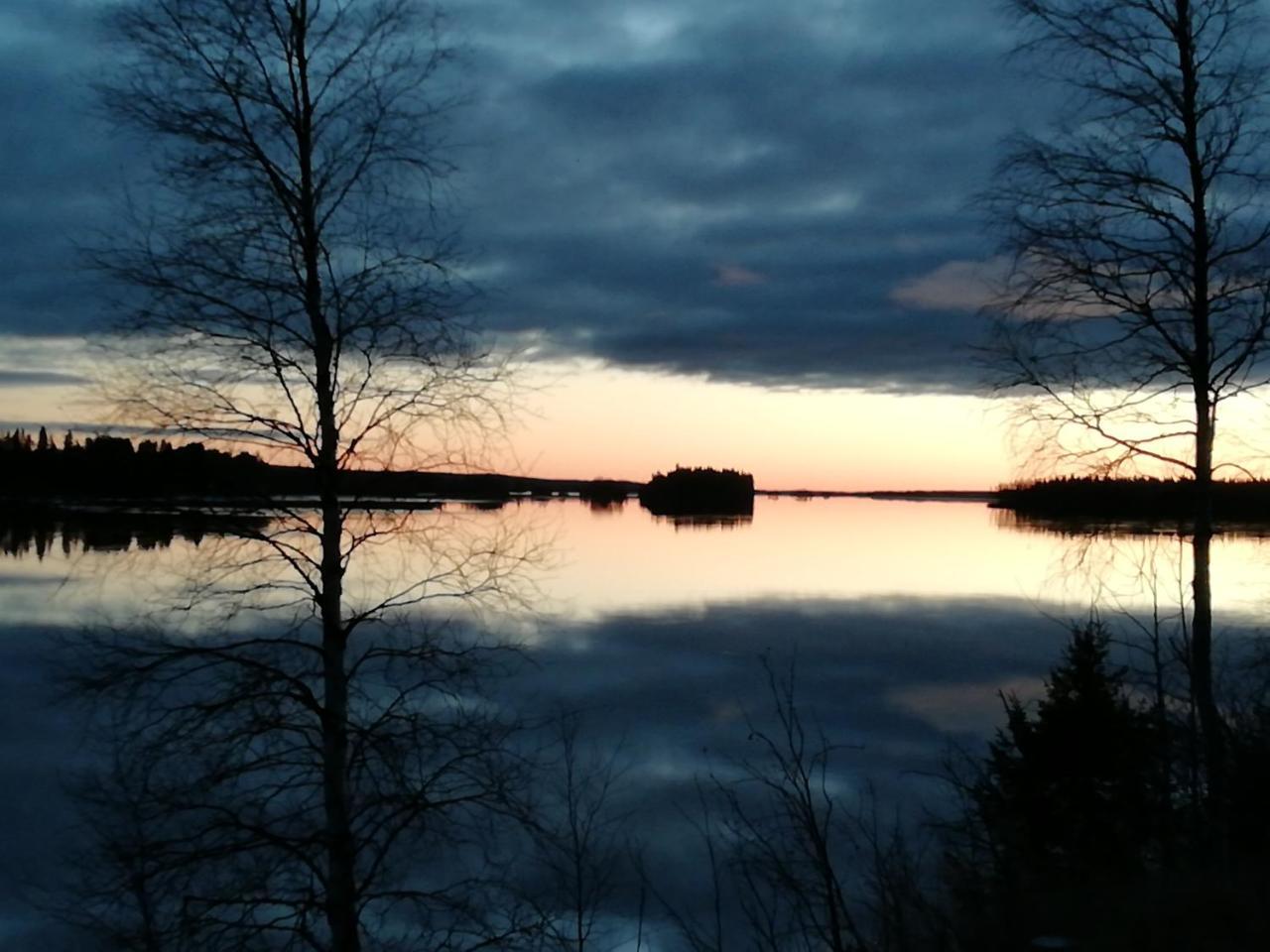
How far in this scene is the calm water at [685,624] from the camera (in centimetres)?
1138

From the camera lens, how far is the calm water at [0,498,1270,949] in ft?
37.3

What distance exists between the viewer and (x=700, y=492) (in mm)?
162125

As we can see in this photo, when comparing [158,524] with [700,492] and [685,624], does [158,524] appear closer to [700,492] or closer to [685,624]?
[685,624]

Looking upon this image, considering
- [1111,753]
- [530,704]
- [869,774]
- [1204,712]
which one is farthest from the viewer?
[530,704]

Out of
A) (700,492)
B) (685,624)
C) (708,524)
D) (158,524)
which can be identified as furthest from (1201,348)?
(700,492)

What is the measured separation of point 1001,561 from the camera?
61469 mm

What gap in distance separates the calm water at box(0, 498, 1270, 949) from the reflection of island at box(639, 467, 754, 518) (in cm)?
9595

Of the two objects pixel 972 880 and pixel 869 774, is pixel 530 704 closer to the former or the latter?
pixel 869 774

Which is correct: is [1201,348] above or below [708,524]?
above

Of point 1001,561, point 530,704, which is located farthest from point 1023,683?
point 1001,561

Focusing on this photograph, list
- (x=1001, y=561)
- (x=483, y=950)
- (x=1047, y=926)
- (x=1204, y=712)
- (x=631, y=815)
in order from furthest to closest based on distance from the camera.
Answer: (x=1001, y=561)
(x=631, y=815)
(x=483, y=950)
(x=1204, y=712)
(x=1047, y=926)

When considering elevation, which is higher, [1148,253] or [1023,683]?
[1148,253]

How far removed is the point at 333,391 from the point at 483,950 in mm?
6662

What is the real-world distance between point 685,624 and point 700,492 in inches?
4922
